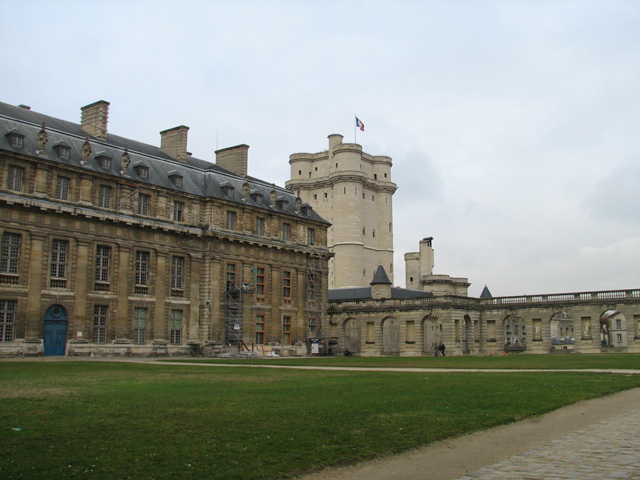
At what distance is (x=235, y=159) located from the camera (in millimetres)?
62781

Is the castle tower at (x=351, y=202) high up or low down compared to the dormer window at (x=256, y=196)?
Answer: up

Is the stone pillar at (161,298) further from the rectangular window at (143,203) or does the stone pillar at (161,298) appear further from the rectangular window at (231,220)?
the rectangular window at (231,220)

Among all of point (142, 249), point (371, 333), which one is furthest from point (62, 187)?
point (371, 333)

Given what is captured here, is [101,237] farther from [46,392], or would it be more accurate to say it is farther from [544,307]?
[544,307]

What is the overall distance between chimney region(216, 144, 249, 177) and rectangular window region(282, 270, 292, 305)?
409 inches

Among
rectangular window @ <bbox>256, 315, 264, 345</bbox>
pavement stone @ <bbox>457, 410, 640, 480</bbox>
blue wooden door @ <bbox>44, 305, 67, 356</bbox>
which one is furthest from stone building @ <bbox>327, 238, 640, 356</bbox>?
pavement stone @ <bbox>457, 410, 640, 480</bbox>

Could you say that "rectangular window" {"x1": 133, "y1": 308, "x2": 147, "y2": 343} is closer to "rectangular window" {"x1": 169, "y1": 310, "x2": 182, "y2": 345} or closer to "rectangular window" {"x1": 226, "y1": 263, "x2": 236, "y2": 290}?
"rectangular window" {"x1": 169, "y1": 310, "x2": 182, "y2": 345}

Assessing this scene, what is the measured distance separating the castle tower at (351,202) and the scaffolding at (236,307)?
41.1 metres

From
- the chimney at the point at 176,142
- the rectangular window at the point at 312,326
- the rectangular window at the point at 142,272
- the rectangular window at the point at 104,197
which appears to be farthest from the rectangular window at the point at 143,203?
the rectangular window at the point at 312,326

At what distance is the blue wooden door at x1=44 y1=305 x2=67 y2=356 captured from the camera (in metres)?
40.8

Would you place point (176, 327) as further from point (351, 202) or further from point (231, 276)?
point (351, 202)

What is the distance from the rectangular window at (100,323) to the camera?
43931 millimetres

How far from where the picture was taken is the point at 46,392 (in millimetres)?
16422

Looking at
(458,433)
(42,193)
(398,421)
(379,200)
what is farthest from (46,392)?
(379,200)
